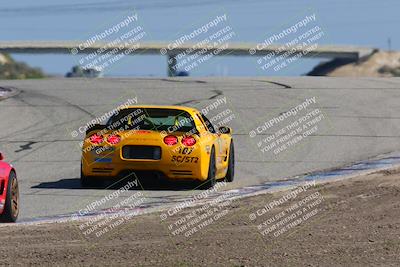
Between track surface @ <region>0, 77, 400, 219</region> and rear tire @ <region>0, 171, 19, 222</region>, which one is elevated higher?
rear tire @ <region>0, 171, 19, 222</region>

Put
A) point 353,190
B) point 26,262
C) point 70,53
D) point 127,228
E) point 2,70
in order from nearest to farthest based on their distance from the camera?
1. point 26,262
2. point 127,228
3. point 353,190
4. point 2,70
5. point 70,53

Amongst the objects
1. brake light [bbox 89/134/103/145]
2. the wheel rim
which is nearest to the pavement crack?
brake light [bbox 89/134/103/145]

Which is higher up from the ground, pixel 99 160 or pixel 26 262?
pixel 26 262

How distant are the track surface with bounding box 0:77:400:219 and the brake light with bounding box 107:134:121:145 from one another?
70cm

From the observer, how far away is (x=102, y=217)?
11875 mm

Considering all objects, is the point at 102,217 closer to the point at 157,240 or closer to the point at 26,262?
the point at 157,240

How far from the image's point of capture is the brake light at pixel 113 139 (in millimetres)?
15438

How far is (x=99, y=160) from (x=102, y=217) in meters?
3.64

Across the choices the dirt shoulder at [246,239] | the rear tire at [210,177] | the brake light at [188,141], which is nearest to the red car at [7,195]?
the dirt shoulder at [246,239]

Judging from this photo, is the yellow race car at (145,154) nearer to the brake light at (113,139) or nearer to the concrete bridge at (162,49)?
the brake light at (113,139)

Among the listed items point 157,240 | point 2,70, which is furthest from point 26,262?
point 2,70

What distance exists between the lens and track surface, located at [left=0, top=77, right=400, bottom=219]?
16.5 meters

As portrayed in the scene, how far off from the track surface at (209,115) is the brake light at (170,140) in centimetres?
67

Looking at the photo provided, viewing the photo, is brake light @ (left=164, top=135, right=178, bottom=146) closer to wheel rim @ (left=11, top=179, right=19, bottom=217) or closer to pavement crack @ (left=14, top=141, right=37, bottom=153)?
wheel rim @ (left=11, top=179, right=19, bottom=217)
